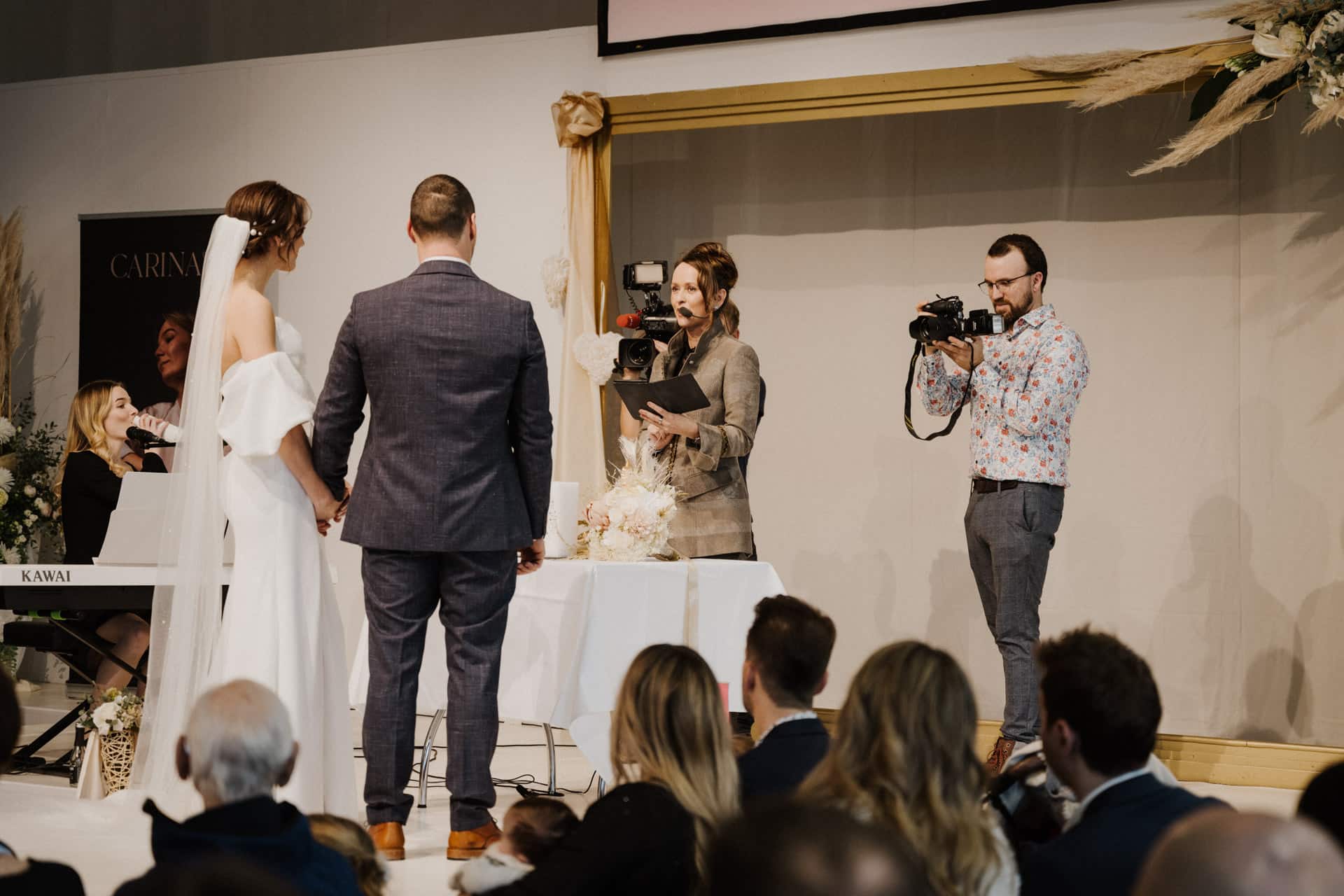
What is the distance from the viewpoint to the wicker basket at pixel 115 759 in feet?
13.9

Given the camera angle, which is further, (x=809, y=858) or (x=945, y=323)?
(x=945, y=323)

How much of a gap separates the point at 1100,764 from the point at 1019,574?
2.60m

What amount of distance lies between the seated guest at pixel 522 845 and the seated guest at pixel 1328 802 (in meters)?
0.97

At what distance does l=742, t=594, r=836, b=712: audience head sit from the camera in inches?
93.8

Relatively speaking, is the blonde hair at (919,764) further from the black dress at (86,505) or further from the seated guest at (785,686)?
the black dress at (86,505)

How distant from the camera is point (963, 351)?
4582 mm

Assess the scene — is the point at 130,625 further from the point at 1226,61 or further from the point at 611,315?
the point at 1226,61

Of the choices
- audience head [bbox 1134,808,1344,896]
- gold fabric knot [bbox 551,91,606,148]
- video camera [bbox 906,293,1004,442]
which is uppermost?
gold fabric knot [bbox 551,91,606,148]

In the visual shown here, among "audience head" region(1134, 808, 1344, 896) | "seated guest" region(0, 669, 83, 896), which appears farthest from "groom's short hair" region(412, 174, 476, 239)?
"audience head" region(1134, 808, 1344, 896)

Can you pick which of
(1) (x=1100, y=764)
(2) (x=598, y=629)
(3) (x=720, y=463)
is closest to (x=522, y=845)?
(1) (x=1100, y=764)

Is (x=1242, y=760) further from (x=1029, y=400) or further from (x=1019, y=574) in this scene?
(x=1029, y=400)

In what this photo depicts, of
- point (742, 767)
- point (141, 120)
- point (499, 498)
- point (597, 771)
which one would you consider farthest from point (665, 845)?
point (141, 120)

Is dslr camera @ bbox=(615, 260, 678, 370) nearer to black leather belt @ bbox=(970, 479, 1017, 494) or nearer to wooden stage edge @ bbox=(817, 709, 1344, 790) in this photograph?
black leather belt @ bbox=(970, 479, 1017, 494)

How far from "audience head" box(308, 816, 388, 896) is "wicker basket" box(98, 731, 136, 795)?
260 cm
